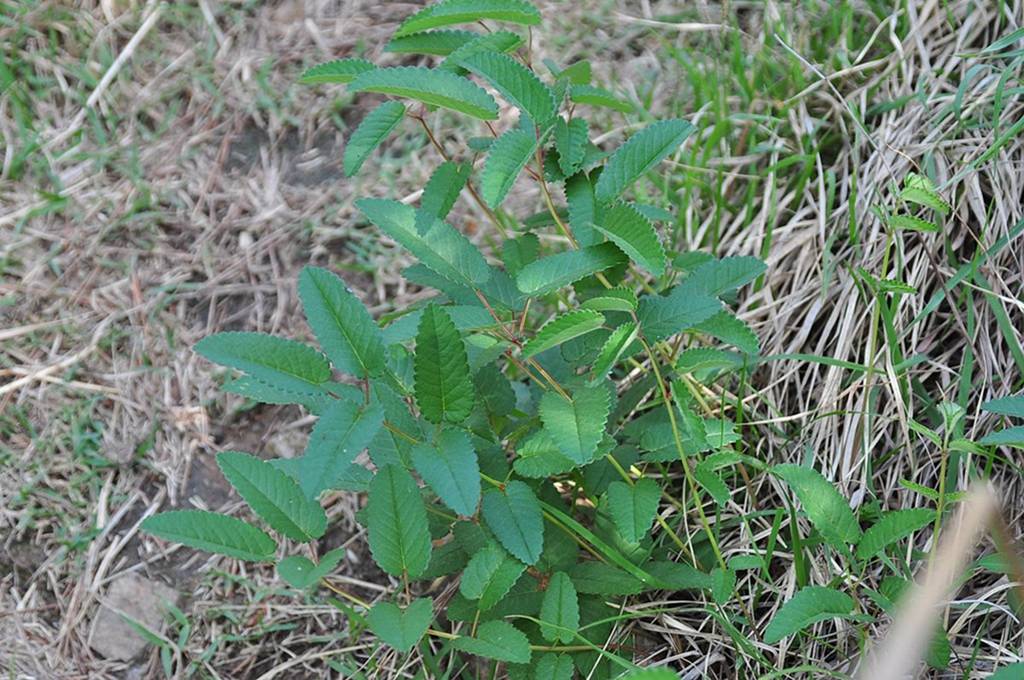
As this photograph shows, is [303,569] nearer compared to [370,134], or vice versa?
[303,569]

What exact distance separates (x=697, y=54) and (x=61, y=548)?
1823 mm

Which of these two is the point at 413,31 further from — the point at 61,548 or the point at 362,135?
the point at 61,548

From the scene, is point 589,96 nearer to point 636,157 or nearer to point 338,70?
point 636,157

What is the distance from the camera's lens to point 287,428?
2223 mm

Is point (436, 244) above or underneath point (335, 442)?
above

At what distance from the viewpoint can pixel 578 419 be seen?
56.3 inches

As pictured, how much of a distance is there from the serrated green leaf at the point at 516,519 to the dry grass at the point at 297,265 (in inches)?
13.0

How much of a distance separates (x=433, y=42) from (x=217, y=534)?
2.74 ft

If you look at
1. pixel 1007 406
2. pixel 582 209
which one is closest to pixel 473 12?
pixel 582 209

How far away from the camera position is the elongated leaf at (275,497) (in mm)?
1466

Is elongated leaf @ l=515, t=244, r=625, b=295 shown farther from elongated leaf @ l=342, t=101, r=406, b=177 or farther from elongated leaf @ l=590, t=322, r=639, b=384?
elongated leaf @ l=342, t=101, r=406, b=177

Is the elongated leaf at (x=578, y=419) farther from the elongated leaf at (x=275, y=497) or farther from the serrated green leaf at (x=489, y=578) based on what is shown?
the elongated leaf at (x=275, y=497)

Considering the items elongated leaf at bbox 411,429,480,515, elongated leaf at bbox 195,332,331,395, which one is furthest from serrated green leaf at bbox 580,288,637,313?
elongated leaf at bbox 195,332,331,395

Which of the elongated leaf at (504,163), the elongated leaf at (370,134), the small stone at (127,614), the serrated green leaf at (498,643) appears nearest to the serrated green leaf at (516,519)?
the serrated green leaf at (498,643)
